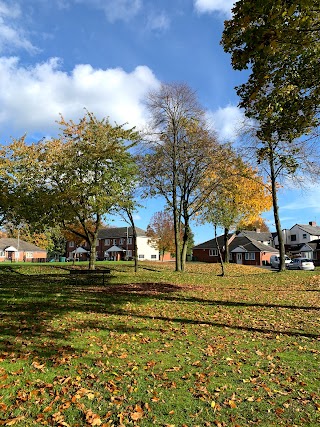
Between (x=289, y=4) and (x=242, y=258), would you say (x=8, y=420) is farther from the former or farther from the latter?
(x=242, y=258)

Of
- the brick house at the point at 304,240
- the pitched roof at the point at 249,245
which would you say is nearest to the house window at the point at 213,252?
the pitched roof at the point at 249,245

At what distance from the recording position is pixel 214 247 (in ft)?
221

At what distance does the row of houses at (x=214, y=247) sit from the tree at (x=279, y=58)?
49.0 meters

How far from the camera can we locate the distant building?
285 feet

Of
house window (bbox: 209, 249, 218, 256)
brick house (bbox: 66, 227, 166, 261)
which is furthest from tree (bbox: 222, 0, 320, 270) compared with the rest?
brick house (bbox: 66, 227, 166, 261)

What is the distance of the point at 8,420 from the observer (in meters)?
4.22

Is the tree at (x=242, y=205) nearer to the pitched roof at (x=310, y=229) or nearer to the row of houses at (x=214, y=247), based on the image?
the row of houses at (x=214, y=247)

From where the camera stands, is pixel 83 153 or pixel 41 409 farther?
pixel 83 153

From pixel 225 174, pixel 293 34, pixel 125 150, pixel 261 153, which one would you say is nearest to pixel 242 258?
pixel 225 174

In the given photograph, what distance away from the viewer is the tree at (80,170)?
70.5ft

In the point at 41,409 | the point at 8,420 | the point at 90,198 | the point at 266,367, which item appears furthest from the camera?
the point at 90,198

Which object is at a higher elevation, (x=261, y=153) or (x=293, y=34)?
(x=293, y=34)

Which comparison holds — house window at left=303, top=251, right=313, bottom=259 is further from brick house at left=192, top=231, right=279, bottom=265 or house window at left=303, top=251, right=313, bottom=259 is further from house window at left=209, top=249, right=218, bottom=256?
house window at left=209, top=249, right=218, bottom=256

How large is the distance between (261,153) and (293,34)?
4.20 metres
